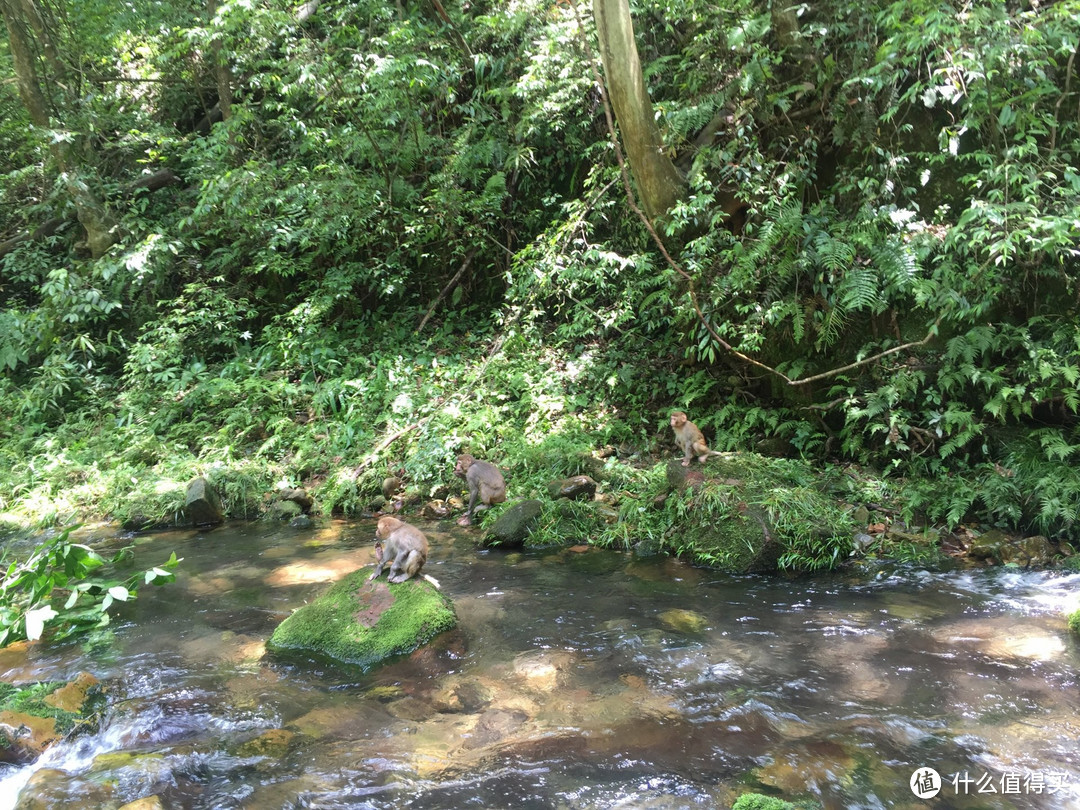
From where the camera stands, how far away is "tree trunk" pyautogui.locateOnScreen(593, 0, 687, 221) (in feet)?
27.6

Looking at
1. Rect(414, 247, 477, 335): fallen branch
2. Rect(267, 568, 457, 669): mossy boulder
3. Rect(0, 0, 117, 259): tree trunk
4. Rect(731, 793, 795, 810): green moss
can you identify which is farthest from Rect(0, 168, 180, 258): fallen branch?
Rect(731, 793, 795, 810): green moss

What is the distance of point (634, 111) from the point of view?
879cm

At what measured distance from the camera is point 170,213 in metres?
14.8

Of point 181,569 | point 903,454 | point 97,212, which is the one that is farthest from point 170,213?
point 903,454

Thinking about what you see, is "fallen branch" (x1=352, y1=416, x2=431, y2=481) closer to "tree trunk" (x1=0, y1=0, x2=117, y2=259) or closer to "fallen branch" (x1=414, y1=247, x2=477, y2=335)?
"fallen branch" (x1=414, y1=247, x2=477, y2=335)

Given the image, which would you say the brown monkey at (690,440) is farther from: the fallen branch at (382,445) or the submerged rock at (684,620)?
the fallen branch at (382,445)

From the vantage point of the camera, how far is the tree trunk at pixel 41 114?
524 inches

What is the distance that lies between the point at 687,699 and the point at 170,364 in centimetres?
1171

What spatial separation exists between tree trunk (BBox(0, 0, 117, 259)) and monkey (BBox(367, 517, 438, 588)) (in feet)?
38.3

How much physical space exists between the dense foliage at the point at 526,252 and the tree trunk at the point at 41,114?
0.17m

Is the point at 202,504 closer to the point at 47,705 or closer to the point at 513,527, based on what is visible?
the point at 513,527

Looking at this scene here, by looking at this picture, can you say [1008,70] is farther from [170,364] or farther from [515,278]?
[170,364]

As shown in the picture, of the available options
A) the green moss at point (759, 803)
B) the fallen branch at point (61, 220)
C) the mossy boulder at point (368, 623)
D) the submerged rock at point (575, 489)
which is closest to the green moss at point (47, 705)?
the mossy boulder at point (368, 623)

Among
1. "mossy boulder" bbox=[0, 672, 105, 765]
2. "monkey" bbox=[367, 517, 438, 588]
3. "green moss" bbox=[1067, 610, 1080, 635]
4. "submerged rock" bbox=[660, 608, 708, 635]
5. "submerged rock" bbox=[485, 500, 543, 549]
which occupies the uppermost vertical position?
"monkey" bbox=[367, 517, 438, 588]
